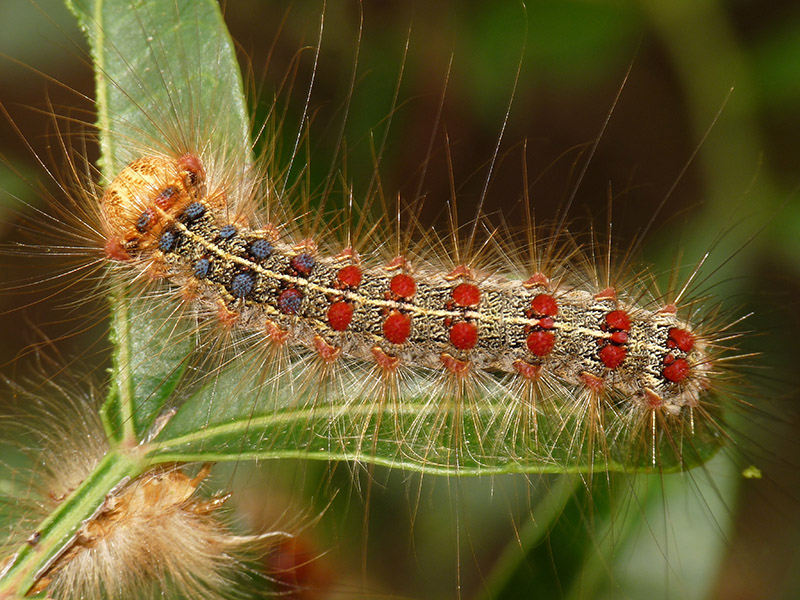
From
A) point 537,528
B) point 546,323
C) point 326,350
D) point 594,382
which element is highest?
point 546,323

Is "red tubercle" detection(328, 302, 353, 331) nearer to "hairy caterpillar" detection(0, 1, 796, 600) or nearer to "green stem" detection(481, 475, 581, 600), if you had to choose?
"hairy caterpillar" detection(0, 1, 796, 600)

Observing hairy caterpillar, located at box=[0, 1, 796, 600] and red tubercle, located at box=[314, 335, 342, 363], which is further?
red tubercle, located at box=[314, 335, 342, 363]

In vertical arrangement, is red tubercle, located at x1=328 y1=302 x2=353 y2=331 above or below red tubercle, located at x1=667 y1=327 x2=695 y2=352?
below

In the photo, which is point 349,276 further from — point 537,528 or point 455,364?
point 537,528

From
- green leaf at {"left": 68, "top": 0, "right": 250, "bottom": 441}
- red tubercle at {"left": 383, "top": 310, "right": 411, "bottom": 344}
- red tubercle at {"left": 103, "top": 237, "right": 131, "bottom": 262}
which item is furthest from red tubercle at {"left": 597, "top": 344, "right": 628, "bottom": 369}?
red tubercle at {"left": 103, "top": 237, "right": 131, "bottom": 262}

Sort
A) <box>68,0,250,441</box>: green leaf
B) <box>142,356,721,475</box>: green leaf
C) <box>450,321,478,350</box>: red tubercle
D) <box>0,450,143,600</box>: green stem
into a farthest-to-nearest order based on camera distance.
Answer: <box>450,321,478,350</box>: red tubercle → <box>68,0,250,441</box>: green leaf → <box>142,356,721,475</box>: green leaf → <box>0,450,143,600</box>: green stem

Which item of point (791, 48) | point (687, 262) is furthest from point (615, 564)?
point (791, 48)

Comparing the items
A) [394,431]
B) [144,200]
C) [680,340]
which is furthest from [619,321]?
[144,200]
